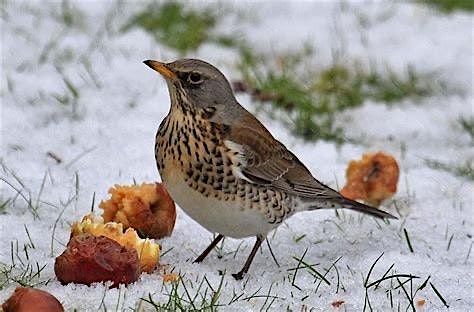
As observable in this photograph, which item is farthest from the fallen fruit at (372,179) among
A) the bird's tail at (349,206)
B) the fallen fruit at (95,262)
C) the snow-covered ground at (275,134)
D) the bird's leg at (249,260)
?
the fallen fruit at (95,262)

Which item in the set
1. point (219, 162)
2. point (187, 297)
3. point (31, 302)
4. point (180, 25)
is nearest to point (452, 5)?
point (180, 25)

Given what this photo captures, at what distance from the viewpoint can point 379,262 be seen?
5070 millimetres

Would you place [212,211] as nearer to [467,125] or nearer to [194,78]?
[194,78]

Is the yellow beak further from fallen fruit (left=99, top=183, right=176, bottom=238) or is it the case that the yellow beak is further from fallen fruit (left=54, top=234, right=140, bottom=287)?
fallen fruit (left=54, top=234, right=140, bottom=287)

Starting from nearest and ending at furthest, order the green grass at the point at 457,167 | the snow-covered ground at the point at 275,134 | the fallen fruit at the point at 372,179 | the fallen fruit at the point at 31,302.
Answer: the fallen fruit at the point at 31,302
the snow-covered ground at the point at 275,134
the fallen fruit at the point at 372,179
the green grass at the point at 457,167

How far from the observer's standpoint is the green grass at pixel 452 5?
9.71m

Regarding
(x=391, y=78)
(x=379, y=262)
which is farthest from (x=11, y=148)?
(x=391, y=78)

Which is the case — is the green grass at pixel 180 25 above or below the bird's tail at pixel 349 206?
above

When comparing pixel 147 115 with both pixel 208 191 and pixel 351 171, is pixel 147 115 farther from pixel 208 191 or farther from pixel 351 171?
pixel 208 191

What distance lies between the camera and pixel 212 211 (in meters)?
4.76

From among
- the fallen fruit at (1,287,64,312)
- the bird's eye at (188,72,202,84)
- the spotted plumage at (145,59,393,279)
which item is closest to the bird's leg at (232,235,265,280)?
the spotted plumage at (145,59,393,279)

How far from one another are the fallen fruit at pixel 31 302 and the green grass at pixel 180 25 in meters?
4.53

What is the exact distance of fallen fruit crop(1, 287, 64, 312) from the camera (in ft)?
12.4

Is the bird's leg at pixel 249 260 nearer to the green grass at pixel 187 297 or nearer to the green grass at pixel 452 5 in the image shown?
the green grass at pixel 187 297
